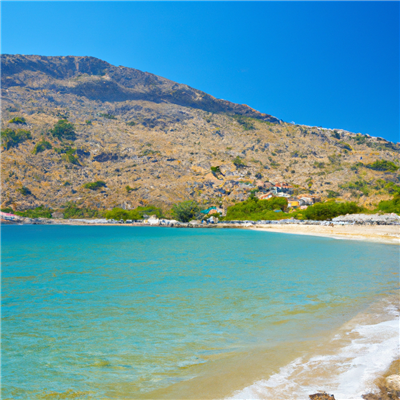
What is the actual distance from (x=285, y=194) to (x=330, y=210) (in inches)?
1938

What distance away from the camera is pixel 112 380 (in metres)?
5.99

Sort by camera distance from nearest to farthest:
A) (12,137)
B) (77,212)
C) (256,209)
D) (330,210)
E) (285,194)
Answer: (330,210) → (256,209) → (77,212) → (285,194) → (12,137)

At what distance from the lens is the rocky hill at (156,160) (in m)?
130

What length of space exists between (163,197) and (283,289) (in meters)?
119

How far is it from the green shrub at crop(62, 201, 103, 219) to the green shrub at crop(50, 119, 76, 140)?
47.9m

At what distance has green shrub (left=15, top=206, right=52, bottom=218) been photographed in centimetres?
12212

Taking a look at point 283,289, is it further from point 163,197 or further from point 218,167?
point 218,167

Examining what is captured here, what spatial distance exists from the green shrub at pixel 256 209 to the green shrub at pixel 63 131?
99.9 m

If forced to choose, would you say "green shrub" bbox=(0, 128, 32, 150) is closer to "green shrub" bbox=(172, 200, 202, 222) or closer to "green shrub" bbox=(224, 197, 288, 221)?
"green shrub" bbox=(172, 200, 202, 222)

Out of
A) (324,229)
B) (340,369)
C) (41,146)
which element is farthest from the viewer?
(41,146)

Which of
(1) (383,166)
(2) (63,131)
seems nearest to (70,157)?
(2) (63,131)

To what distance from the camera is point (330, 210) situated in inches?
3187

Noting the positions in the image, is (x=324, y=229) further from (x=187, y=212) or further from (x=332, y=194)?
(x=332, y=194)

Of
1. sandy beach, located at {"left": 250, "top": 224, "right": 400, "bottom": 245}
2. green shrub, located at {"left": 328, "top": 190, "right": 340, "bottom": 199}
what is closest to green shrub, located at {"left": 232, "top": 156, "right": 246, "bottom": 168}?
green shrub, located at {"left": 328, "top": 190, "right": 340, "bottom": 199}
